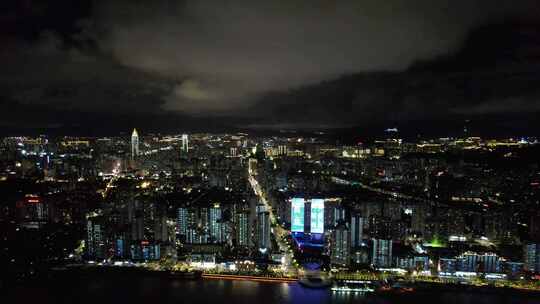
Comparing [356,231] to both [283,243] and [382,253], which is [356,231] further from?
[283,243]

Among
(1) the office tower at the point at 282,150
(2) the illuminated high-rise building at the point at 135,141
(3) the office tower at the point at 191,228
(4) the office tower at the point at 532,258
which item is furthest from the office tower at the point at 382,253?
(2) the illuminated high-rise building at the point at 135,141

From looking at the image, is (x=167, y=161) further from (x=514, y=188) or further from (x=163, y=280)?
(x=514, y=188)

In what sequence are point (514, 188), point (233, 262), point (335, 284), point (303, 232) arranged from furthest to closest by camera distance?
point (514, 188) < point (303, 232) < point (233, 262) < point (335, 284)

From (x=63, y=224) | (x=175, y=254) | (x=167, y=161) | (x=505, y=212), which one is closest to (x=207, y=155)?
(x=167, y=161)

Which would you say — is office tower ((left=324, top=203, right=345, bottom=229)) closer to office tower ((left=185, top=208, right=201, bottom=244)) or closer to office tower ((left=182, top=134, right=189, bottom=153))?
office tower ((left=185, top=208, right=201, bottom=244))

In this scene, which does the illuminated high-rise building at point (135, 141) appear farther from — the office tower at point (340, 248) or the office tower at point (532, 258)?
the office tower at point (532, 258)

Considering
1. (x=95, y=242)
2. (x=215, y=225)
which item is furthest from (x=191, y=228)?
(x=95, y=242)
